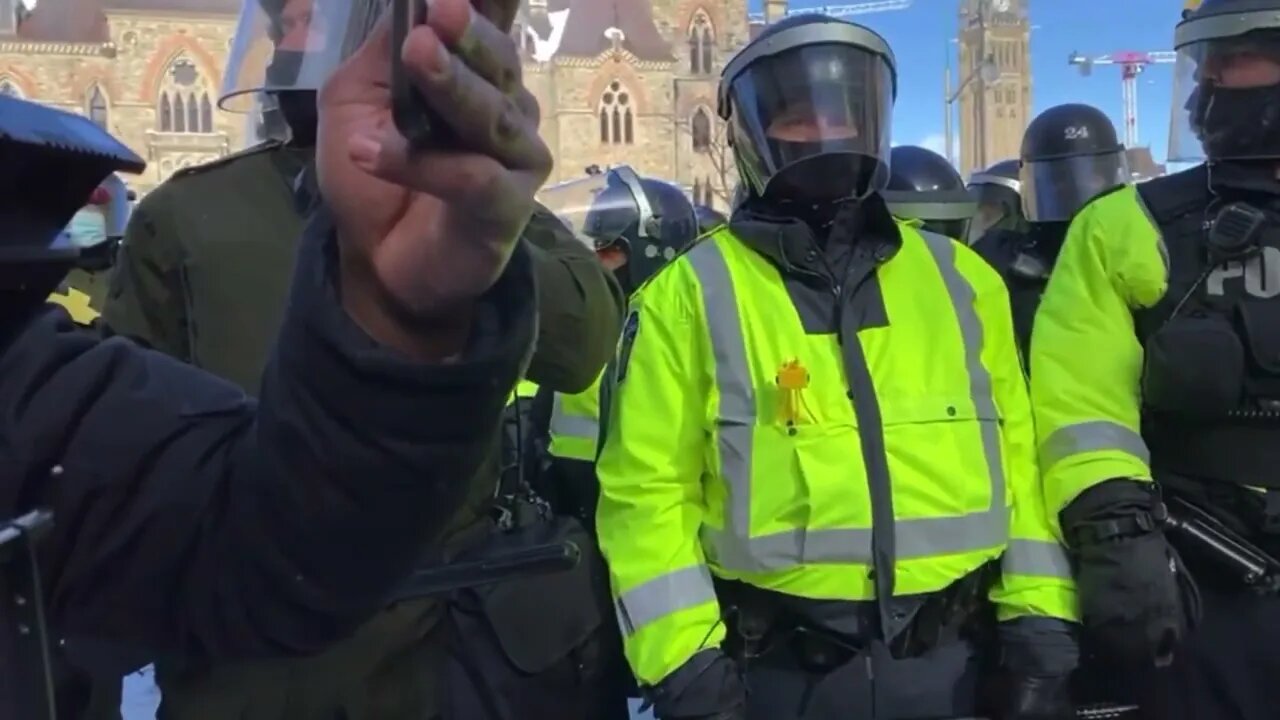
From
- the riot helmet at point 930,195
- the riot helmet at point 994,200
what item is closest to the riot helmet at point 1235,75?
the riot helmet at point 930,195

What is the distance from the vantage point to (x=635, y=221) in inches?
181

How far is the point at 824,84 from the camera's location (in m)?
2.60

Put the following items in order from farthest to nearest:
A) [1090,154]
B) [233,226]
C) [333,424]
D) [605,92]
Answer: [605,92] → [1090,154] → [233,226] → [333,424]

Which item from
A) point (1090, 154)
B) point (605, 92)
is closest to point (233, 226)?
point (1090, 154)

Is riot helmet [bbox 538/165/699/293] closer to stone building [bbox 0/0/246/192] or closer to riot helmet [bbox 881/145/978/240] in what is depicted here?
riot helmet [bbox 881/145/978/240]

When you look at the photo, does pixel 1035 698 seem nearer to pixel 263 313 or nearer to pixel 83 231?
pixel 263 313

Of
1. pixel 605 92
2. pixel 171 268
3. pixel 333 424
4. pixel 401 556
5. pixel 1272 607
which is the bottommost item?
pixel 1272 607

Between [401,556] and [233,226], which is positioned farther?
[233,226]

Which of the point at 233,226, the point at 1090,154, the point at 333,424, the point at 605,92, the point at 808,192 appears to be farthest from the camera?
the point at 605,92

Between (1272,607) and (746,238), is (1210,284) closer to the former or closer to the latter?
(1272,607)

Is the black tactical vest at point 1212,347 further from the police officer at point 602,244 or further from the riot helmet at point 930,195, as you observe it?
the riot helmet at point 930,195

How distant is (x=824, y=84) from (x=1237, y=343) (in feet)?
3.10

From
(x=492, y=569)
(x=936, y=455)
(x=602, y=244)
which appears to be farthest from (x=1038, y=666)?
(x=602, y=244)

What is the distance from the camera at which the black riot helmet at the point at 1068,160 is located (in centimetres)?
445
